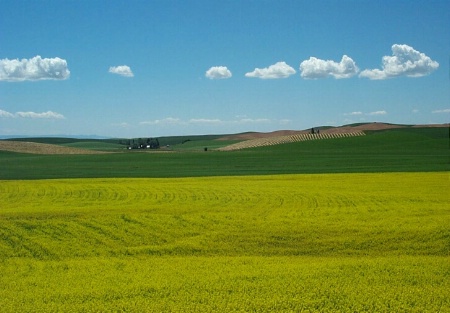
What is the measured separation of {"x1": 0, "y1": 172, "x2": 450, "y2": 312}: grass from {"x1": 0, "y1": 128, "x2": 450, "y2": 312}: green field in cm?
5

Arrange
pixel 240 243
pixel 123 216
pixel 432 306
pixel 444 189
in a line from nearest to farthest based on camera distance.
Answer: pixel 432 306 → pixel 240 243 → pixel 123 216 → pixel 444 189

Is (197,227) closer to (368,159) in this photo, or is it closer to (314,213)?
(314,213)

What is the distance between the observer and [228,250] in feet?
56.9

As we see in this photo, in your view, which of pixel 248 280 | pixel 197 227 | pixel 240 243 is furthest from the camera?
pixel 197 227

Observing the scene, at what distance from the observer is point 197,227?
19.9 meters

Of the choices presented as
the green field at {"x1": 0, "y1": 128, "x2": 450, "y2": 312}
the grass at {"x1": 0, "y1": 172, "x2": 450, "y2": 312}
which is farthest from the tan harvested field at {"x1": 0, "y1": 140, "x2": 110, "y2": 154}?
the grass at {"x1": 0, "y1": 172, "x2": 450, "y2": 312}

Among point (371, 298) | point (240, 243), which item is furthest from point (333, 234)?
point (371, 298)

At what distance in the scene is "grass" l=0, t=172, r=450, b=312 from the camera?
1227 cm

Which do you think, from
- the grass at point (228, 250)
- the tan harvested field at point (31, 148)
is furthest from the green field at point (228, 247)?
the tan harvested field at point (31, 148)

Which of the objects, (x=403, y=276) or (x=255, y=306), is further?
(x=403, y=276)

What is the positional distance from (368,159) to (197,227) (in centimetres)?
3751

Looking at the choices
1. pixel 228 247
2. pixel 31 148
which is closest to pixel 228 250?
pixel 228 247

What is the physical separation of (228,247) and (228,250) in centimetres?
21

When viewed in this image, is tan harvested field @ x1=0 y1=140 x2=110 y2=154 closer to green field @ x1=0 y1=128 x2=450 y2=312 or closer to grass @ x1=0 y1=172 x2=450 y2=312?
green field @ x1=0 y1=128 x2=450 y2=312
